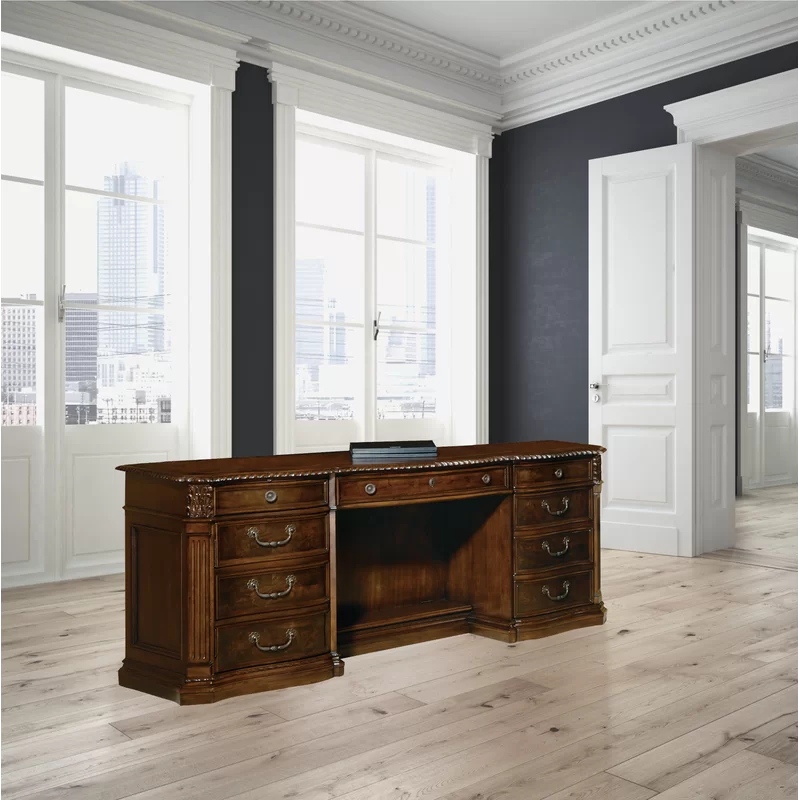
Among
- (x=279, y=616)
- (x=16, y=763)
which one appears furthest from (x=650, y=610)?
(x=16, y=763)

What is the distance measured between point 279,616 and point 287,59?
364cm

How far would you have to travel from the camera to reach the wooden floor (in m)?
2.08

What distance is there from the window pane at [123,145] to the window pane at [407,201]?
1588 mm

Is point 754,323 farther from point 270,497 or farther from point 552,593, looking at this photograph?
point 270,497

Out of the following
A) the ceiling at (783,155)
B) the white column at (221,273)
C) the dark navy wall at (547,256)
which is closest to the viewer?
the white column at (221,273)

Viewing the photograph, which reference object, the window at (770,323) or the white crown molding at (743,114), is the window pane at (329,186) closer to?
the white crown molding at (743,114)

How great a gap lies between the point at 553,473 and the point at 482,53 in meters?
3.68

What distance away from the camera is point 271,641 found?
9.14 feet

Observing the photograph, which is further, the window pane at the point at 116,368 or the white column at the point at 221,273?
the white column at the point at 221,273

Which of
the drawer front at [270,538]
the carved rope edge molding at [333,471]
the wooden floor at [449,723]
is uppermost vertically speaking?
the carved rope edge molding at [333,471]

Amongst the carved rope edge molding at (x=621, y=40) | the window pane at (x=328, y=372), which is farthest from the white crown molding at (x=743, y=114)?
the window pane at (x=328, y=372)

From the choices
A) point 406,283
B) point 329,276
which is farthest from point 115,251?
point 406,283

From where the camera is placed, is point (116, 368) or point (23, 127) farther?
point (116, 368)

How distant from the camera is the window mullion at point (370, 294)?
5.89 m
